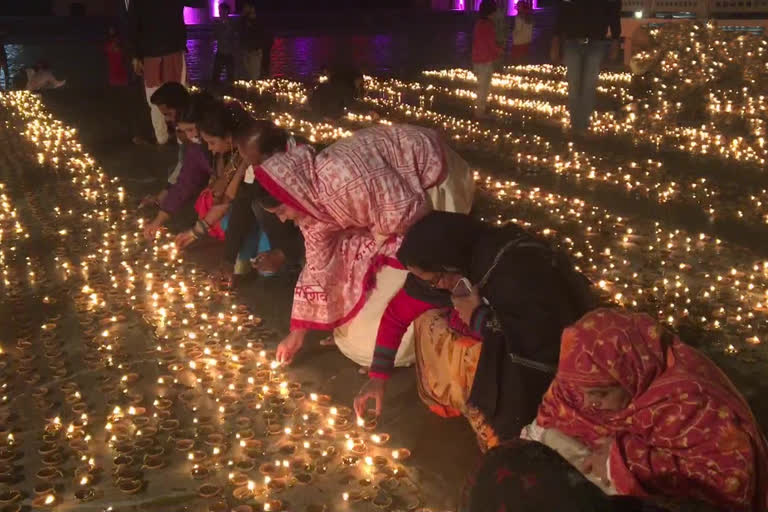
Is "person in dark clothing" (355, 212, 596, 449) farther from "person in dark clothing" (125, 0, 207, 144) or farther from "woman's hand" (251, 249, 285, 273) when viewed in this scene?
"person in dark clothing" (125, 0, 207, 144)

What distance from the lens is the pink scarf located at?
11.0ft

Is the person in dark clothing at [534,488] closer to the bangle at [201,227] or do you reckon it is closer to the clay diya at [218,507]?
the clay diya at [218,507]

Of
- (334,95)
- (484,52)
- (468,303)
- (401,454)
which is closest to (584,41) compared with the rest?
(484,52)

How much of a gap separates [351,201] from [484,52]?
6.99m

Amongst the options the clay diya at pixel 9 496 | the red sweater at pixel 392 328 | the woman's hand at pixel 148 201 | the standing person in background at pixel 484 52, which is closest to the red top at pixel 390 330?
the red sweater at pixel 392 328

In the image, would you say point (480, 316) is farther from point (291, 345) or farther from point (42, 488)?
point (42, 488)

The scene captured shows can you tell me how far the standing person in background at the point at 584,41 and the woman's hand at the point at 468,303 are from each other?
6.32 m

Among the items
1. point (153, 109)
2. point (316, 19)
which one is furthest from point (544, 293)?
point (316, 19)

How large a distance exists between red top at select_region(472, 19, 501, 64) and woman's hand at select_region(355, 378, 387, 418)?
24.1ft

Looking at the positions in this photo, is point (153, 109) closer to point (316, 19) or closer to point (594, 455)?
point (594, 455)

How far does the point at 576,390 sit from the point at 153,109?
279 inches

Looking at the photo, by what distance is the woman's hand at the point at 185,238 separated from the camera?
496 cm

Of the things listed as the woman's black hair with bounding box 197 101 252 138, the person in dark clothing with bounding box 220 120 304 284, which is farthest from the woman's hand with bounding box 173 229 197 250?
the woman's black hair with bounding box 197 101 252 138

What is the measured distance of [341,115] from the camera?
9875 mm
